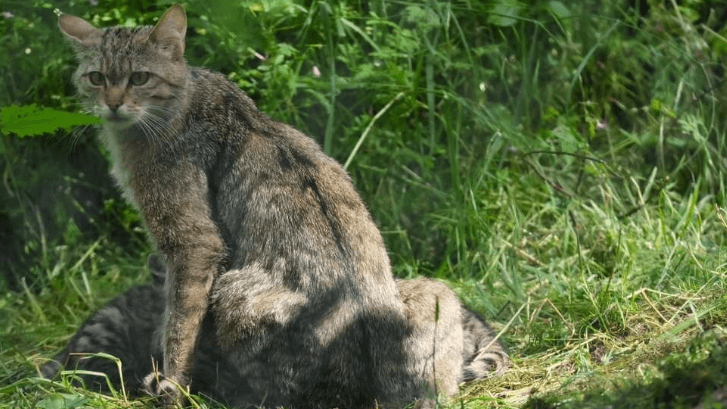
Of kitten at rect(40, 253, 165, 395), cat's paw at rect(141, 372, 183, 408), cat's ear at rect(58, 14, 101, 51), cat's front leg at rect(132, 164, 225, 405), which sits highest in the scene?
cat's ear at rect(58, 14, 101, 51)

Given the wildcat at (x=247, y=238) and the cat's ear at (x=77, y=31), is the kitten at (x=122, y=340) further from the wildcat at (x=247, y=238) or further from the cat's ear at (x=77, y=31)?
the cat's ear at (x=77, y=31)

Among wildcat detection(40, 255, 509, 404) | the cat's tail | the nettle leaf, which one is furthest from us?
the cat's tail

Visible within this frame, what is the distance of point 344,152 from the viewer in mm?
6469

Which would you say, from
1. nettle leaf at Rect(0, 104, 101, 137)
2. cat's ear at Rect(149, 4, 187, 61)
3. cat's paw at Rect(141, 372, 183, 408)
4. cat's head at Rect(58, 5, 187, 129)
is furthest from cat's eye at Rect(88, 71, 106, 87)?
nettle leaf at Rect(0, 104, 101, 137)

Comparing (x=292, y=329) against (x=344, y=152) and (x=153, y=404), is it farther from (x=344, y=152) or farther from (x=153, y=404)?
(x=344, y=152)

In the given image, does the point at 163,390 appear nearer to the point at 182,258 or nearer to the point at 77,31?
the point at 182,258

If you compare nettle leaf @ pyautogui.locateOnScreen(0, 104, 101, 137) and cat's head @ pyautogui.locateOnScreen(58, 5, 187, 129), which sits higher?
nettle leaf @ pyautogui.locateOnScreen(0, 104, 101, 137)

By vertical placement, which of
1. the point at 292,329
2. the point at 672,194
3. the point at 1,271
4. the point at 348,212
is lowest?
the point at 1,271

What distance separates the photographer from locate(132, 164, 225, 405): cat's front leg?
4.60 metres

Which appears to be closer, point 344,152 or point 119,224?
point 344,152

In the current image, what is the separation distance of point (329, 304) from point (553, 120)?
309 centimetres

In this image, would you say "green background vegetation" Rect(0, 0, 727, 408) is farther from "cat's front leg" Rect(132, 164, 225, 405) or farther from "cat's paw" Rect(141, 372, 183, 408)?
"cat's front leg" Rect(132, 164, 225, 405)

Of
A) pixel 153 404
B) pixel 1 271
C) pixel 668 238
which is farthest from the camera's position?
pixel 1 271

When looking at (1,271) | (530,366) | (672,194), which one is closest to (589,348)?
(530,366)
